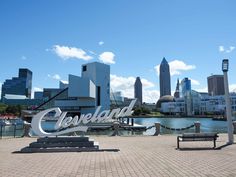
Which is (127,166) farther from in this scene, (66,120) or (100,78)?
(100,78)

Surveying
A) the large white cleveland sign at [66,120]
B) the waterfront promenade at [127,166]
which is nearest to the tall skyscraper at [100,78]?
the large white cleveland sign at [66,120]

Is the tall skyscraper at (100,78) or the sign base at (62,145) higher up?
the tall skyscraper at (100,78)

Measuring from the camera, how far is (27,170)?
29.8 feet

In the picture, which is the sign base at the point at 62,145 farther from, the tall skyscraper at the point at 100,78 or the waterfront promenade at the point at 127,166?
the tall skyscraper at the point at 100,78

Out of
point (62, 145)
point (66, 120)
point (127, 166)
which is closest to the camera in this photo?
point (127, 166)

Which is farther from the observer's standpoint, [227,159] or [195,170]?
[227,159]

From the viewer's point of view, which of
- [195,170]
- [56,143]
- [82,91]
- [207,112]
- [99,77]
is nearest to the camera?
[195,170]

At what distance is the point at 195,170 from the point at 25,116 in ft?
331

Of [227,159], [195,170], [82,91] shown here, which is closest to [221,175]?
[195,170]

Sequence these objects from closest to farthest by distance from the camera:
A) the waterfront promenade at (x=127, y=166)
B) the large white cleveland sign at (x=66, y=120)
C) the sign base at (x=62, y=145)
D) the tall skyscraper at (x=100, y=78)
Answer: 1. the waterfront promenade at (x=127, y=166)
2. the sign base at (x=62, y=145)
3. the large white cleveland sign at (x=66, y=120)
4. the tall skyscraper at (x=100, y=78)

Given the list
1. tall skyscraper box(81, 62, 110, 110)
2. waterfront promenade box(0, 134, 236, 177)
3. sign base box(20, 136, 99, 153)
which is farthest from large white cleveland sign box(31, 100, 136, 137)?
tall skyscraper box(81, 62, 110, 110)

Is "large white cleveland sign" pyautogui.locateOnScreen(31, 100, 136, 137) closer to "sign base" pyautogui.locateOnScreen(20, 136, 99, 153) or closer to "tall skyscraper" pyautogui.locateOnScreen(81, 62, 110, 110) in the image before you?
"sign base" pyautogui.locateOnScreen(20, 136, 99, 153)

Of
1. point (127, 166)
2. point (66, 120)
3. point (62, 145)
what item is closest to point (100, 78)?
point (66, 120)

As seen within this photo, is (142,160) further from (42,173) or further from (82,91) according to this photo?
(82,91)
